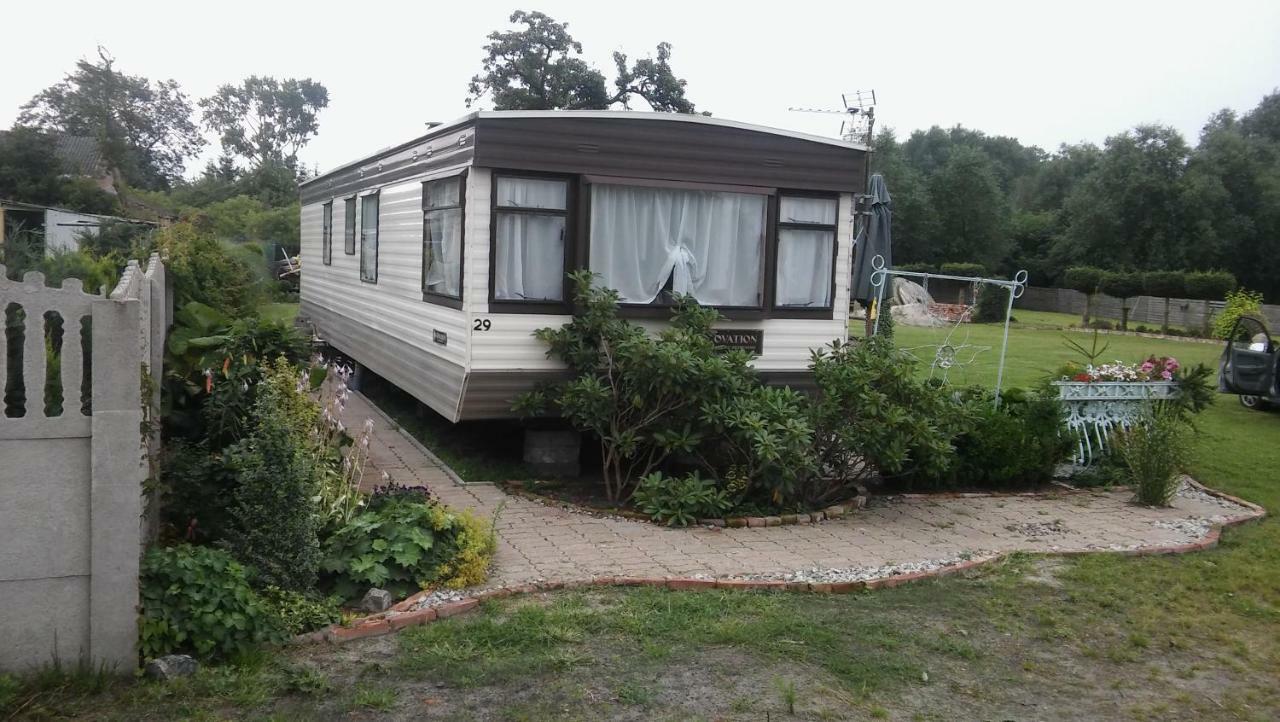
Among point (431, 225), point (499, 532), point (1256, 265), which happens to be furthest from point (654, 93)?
point (499, 532)

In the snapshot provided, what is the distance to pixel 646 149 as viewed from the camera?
8.23 meters

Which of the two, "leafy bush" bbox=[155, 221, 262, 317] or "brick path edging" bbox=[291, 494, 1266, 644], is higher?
"leafy bush" bbox=[155, 221, 262, 317]

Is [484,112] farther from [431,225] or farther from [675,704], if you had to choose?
[675,704]

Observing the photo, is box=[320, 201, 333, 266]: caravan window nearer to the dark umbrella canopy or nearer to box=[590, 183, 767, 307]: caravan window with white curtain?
box=[590, 183, 767, 307]: caravan window with white curtain

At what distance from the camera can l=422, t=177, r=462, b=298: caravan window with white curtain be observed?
819 centimetres

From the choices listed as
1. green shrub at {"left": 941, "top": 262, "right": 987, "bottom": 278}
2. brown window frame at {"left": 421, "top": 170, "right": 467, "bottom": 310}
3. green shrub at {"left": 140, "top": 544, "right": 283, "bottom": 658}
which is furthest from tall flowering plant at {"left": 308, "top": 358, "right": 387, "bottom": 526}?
green shrub at {"left": 941, "top": 262, "right": 987, "bottom": 278}

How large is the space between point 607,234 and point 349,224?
521 centimetres

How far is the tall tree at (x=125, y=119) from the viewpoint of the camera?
46.2m

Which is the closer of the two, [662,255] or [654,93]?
[662,255]

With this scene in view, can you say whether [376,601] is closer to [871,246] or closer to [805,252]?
[805,252]

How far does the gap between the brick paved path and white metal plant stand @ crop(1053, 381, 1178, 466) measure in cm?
75

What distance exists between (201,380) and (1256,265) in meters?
42.2

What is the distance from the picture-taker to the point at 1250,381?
512 inches

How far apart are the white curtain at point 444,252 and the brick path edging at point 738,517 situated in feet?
5.56
